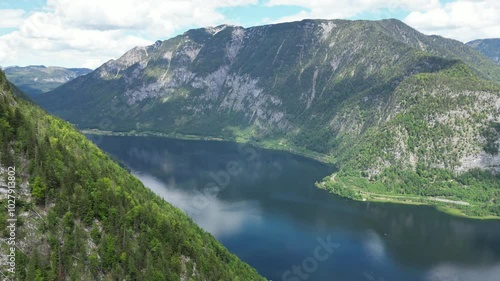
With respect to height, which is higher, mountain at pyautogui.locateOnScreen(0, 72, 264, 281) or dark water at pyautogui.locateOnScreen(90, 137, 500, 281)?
mountain at pyautogui.locateOnScreen(0, 72, 264, 281)

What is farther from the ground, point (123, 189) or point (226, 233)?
point (123, 189)

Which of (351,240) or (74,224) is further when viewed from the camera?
(351,240)

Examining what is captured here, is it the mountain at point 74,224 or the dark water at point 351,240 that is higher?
the mountain at point 74,224

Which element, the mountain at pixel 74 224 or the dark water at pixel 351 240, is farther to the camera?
the dark water at pixel 351 240

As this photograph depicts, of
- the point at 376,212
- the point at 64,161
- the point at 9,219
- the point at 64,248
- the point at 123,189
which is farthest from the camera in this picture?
the point at 376,212

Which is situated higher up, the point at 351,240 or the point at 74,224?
the point at 74,224

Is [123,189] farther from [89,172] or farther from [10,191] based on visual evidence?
[10,191]

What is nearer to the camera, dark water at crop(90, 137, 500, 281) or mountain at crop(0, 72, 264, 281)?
mountain at crop(0, 72, 264, 281)

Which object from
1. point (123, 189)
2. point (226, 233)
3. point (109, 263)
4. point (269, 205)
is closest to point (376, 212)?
point (269, 205)
